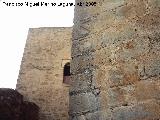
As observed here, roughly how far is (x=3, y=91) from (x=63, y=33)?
14.7ft

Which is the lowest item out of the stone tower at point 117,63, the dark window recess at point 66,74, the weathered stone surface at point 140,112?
the weathered stone surface at point 140,112

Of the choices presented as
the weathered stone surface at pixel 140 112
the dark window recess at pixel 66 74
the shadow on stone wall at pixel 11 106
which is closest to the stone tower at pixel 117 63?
the weathered stone surface at pixel 140 112

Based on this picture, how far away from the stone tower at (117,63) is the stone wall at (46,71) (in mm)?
8173

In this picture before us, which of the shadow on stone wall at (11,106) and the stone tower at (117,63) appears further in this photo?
the shadow on stone wall at (11,106)

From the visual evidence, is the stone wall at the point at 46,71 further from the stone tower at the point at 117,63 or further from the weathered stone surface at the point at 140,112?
the weathered stone surface at the point at 140,112

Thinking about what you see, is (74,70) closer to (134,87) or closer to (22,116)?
(134,87)

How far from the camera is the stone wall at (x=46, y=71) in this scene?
35.6ft

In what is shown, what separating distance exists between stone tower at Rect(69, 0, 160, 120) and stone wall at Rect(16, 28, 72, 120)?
26.8 ft

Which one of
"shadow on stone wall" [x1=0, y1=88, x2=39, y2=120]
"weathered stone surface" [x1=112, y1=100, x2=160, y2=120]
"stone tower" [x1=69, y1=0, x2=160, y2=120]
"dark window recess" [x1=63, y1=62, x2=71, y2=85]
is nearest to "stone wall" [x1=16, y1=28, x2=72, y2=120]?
"dark window recess" [x1=63, y1=62, x2=71, y2=85]

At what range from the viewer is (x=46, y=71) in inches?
453

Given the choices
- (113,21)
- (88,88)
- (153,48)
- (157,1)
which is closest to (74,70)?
(88,88)

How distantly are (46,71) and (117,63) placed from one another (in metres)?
9.20

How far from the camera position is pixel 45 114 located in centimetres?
1071

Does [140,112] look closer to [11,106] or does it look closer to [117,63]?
[117,63]
